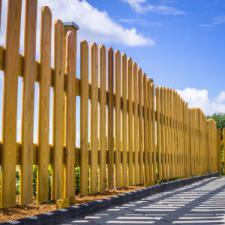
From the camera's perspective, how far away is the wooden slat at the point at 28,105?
15.4ft

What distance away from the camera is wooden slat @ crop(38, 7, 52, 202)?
5047 millimetres

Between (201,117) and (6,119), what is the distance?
12605 millimetres

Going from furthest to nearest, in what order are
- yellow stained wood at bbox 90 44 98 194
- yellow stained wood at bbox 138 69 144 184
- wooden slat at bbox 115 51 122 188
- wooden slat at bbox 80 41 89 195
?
yellow stained wood at bbox 138 69 144 184 < wooden slat at bbox 115 51 122 188 < yellow stained wood at bbox 90 44 98 194 < wooden slat at bbox 80 41 89 195

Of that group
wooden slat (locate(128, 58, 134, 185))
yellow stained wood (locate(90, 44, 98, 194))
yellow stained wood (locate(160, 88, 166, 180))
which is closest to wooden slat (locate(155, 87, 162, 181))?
yellow stained wood (locate(160, 88, 166, 180))

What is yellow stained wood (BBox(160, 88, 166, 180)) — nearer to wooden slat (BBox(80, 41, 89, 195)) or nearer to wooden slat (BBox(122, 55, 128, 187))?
wooden slat (BBox(122, 55, 128, 187))

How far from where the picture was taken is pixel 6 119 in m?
4.37

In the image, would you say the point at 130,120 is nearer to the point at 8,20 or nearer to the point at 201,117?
the point at 8,20

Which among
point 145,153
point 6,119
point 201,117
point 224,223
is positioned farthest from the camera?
point 201,117

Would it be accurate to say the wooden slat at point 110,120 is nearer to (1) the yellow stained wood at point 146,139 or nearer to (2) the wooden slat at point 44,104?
(1) the yellow stained wood at point 146,139

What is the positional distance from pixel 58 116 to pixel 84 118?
0.77 meters

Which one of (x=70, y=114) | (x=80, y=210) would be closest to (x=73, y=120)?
(x=70, y=114)

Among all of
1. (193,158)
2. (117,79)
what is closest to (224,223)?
(117,79)

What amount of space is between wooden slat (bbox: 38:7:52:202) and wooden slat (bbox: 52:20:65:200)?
203 millimetres

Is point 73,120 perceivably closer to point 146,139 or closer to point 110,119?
point 110,119
